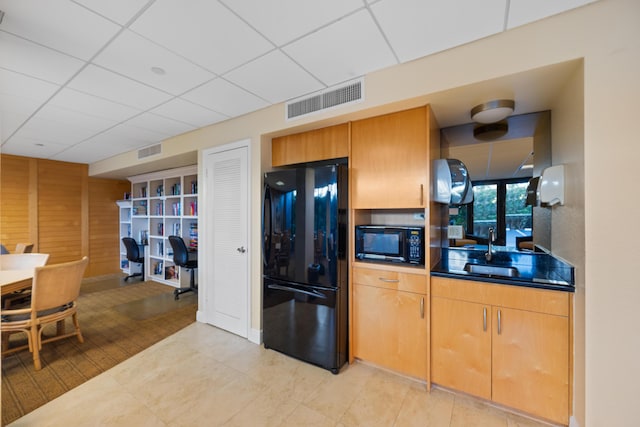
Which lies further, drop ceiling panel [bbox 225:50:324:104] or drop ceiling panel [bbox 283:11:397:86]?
drop ceiling panel [bbox 225:50:324:104]

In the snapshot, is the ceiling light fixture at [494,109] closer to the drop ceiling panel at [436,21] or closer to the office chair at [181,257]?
the drop ceiling panel at [436,21]

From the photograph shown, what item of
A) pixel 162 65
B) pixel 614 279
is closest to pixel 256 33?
pixel 162 65

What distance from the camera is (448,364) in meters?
2.02

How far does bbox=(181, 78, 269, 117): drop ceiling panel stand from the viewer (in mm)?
2361

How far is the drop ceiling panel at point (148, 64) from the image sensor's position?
177cm

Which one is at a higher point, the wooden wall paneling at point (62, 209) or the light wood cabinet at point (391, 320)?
the wooden wall paneling at point (62, 209)

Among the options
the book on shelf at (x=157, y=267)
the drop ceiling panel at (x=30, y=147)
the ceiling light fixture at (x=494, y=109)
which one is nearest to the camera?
the ceiling light fixture at (x=494, y=109)

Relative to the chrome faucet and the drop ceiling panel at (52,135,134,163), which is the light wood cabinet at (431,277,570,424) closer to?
the chrome faucet

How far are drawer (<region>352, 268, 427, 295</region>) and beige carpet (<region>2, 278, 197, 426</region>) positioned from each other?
95.5 inches

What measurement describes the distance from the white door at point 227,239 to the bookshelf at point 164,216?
168 cm

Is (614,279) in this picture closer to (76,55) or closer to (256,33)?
(256,33)

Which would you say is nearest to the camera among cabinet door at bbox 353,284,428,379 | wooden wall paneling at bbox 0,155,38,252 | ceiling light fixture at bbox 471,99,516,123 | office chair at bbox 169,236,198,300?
ceiling light fixture at bbox 471,99,516,123

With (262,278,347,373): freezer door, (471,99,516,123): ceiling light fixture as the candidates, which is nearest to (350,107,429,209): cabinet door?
(471,99,516,123): ceiling light fixture

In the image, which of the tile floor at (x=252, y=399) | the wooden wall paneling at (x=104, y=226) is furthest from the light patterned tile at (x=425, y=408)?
the wooden wall paneling at (x=104, y=226)
